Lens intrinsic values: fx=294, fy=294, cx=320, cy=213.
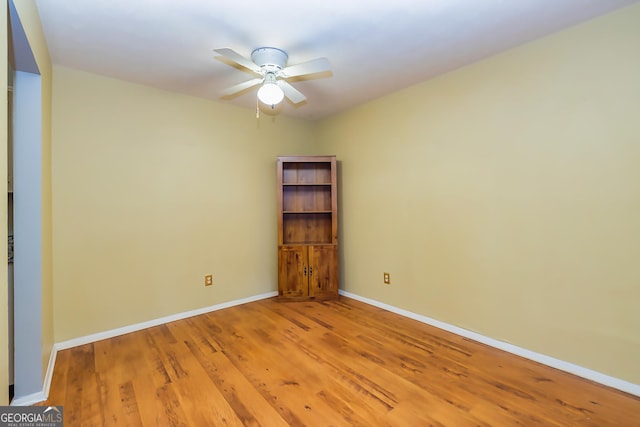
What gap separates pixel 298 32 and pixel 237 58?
448 millimetres

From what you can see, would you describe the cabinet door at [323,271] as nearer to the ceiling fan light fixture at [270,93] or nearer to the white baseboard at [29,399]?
the ceiling fan light fixture at [270,93]

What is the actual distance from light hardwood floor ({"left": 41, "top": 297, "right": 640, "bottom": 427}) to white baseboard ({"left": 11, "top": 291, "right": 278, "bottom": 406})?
0.21ft

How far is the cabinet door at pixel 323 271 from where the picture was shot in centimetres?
354

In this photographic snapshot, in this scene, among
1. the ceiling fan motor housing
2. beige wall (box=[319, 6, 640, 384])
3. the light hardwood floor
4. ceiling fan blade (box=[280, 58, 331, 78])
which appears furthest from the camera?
the ceiling fan motor housing

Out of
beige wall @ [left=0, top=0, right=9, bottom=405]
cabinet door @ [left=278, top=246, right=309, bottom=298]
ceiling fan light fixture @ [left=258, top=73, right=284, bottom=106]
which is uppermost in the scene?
ceiling fan light fixture @ [left=258, top=73, right=284, bottom=106]

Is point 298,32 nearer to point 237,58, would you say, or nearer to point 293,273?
point 237,58

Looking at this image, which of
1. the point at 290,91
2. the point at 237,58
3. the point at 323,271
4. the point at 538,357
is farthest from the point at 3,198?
the point at 538,357

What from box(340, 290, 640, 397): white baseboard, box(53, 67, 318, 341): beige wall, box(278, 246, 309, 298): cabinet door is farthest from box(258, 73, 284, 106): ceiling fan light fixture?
box(340, 290, 640, 397): white baseboard

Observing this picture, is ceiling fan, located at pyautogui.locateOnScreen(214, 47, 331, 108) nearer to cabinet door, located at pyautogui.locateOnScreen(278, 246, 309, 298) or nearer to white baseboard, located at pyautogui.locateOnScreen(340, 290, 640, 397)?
cabinet door, located at pyautogui.locateOnScreen(278, 246, 309, 298)

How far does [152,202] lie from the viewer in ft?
9.41

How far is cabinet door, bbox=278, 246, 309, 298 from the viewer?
3518 mm

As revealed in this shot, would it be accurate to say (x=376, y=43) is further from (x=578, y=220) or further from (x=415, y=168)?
(x=578, y=220)

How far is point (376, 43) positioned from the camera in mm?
2139

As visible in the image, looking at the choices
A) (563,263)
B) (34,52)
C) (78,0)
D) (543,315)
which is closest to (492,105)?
(563,263)
